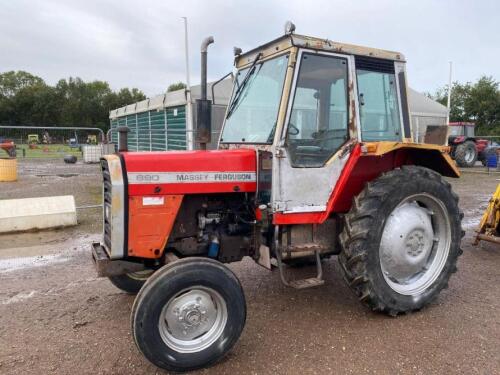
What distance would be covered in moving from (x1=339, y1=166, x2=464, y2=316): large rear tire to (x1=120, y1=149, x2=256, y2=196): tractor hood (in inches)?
38.5

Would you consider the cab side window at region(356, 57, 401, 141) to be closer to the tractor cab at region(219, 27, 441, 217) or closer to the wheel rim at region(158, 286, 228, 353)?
the tractor cab at region(219, 27, 441, 217)

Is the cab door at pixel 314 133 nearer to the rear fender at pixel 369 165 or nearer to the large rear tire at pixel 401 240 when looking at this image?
the rear fender at pixel 369 165

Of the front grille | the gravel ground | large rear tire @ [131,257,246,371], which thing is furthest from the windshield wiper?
the gravel ground

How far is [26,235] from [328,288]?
15.3 ft

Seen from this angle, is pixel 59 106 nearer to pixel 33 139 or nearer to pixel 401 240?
pixel 33 139

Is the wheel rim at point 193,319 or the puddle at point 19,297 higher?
the wheel rim at point 193,319

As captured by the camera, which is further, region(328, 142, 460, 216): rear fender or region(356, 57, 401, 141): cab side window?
region(356, 57, 401, 141): cab side window

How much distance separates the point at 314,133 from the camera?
11.1 ft

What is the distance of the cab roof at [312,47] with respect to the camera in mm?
3221

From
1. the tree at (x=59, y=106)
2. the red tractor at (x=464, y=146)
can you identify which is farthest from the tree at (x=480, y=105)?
the tree at (x=59, y=106)

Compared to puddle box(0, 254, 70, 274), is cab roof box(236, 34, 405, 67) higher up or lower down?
higher up

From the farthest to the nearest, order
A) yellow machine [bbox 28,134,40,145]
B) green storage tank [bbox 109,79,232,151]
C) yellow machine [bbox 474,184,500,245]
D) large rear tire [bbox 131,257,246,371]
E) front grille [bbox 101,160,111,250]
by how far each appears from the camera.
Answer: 1. yellow machine [bbox 28,134,40,145]
2. green storage tank [bbox 109,79,232,151]
3. yellow machine [bbox 474,184,500,245]
4. front grille [bbox 101,160,111,250]
5. large rear tire [bbox 131,257,246,371]

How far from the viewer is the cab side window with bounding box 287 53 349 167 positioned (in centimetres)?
328

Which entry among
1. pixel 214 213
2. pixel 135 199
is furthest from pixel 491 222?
pixel 135 199
